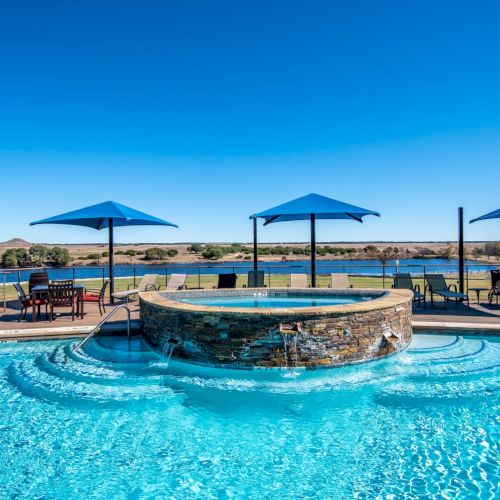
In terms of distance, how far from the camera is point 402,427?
147 inches

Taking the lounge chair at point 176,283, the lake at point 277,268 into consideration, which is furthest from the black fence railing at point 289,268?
the lounge chair at point 176,283

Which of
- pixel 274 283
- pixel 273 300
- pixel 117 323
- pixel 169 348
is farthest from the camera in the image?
pixel 274 283

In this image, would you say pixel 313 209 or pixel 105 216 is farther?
pixel 313 209

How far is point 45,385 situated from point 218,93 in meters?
12.3

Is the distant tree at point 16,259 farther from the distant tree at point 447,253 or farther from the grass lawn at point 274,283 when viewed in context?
the distant tree at point 447,253

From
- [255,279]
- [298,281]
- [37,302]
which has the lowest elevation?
[37,302]

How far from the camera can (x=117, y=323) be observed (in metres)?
7.59

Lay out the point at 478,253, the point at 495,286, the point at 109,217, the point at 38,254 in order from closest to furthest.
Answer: the point at 109,217, the point at 495,286, the point at 38,254, the point at 478,253

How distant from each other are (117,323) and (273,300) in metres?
3.70

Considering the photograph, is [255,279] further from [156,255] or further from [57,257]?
[156,255]

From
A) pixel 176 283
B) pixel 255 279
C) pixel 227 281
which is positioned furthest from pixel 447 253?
pixel 176 283

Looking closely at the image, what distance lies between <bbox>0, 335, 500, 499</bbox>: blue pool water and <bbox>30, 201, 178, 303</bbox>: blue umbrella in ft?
13.9

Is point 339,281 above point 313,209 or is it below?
below

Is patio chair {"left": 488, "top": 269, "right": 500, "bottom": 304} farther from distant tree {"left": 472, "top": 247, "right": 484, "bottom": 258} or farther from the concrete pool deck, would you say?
distant tree {"left": 472, "top": 247, "right": 484, "bottom": 258}
